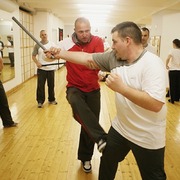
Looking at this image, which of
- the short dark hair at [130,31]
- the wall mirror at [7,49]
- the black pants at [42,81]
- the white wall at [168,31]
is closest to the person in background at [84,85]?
the short dark hair at [130,31]

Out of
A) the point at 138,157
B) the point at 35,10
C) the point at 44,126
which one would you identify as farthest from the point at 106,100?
the point at 35,10

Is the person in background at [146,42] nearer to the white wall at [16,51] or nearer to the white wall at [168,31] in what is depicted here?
the white wall at [168,31]

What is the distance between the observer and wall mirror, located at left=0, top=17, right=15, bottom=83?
17.6 feet

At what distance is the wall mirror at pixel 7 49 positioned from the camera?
5.37m

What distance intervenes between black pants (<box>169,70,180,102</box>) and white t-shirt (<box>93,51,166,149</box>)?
4.08m

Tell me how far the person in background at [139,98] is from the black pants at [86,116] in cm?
30

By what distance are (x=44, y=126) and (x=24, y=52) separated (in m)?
4.46

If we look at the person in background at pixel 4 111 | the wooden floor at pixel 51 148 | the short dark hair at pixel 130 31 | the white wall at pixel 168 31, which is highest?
the white wall at pixel 168 31

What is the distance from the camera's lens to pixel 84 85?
84.2 inches

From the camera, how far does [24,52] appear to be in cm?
744

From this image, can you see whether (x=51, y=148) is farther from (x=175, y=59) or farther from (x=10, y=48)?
(x=10, y=48)

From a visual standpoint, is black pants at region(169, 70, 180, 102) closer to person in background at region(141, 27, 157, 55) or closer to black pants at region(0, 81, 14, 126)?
person in background at region(141, 27, 157, 55)

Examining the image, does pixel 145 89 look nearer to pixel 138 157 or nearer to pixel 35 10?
pixel 138 157

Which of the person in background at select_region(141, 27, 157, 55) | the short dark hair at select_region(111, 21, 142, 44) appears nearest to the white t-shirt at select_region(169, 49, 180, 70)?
the person in background at select_region(141, 27, 157, 55)
